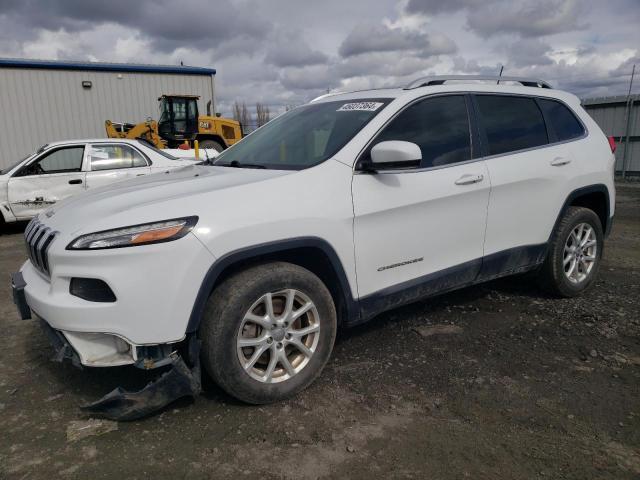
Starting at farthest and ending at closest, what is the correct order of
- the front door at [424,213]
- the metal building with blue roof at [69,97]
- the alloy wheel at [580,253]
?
the metal building with blue roof at [69,97] < the alloy wheel at [580,253] < the front door at [424,213]

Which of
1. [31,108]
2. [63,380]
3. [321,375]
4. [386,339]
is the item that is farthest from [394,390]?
[31,108]

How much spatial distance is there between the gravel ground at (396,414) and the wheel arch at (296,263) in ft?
1.68

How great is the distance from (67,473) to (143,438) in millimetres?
365

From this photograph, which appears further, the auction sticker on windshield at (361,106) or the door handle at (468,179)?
the door handle at (468,179)

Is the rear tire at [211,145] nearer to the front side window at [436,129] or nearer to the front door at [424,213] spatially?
the front side window at [436,129]

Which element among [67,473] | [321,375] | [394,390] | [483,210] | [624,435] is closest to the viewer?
[67,473]

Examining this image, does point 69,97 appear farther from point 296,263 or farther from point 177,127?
point 296,263

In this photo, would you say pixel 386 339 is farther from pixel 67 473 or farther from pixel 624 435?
pixel 67 473

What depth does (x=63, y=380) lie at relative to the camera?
317 cm

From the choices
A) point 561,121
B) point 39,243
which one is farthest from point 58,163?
point 561,121

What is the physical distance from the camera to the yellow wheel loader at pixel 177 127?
17078 mm

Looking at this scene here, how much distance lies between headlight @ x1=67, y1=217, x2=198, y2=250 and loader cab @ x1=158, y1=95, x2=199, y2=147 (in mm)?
16024

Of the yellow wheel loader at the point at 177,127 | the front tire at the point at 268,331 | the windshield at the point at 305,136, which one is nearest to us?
the front tire at the point at 268,331

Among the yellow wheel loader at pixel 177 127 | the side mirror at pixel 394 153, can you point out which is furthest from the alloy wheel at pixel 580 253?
the yellow wheel loader at pixel 177 127
